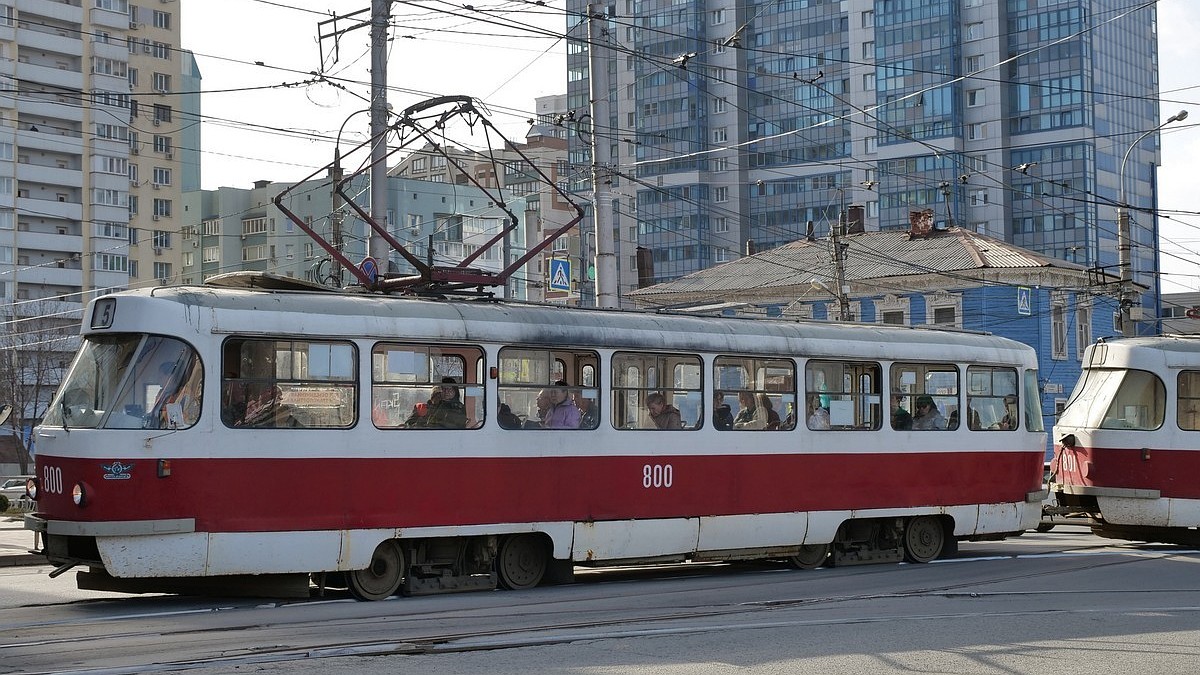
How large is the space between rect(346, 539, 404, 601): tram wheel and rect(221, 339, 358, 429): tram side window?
1273mm

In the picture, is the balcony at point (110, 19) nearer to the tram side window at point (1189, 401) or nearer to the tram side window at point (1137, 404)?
the tram side window at point (1137, 404)

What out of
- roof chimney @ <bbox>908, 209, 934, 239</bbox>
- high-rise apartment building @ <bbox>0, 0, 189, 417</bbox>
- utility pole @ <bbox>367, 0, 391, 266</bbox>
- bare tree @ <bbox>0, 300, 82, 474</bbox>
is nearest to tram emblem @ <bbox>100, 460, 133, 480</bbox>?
utility pole @ <bbox>367, 0, 391, 266</bbox>

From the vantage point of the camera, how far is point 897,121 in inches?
3866

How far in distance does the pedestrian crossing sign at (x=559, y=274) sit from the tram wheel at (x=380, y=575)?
14.5 meters

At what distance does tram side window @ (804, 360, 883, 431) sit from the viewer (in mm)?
17766

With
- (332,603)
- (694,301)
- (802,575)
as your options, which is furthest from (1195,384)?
(694,301)

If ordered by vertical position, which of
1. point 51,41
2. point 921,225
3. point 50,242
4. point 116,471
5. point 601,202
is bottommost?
point 116,471

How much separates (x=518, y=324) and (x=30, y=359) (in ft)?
190

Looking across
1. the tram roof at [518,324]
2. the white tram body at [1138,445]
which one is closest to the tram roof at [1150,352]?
the white tram body at [1138,445]

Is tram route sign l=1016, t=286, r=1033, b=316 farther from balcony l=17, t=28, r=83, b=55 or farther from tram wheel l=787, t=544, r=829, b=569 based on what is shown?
balcony l=17, t=28, r=83, b=55

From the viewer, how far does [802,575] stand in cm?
1714

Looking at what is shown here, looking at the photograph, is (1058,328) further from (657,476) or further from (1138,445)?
(657,476)

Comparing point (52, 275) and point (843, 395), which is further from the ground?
point (52, 275)

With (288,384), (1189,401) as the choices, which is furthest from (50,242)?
(288,384)
